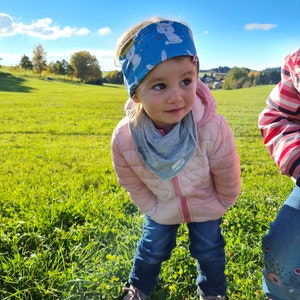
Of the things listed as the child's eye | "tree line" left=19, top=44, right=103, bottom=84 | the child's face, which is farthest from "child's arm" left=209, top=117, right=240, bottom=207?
"tree line" left=19, top=44, right=103, bottom=84

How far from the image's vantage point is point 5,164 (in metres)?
5.43

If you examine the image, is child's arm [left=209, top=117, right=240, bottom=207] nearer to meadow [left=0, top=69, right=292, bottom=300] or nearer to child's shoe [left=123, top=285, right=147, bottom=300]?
meadow [left=0, top=69, right=292, bottom=300]

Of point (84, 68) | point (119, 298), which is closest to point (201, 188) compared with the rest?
point (119, 298)

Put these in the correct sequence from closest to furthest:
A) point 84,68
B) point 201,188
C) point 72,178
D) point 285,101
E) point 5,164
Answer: point 285,101 → point 201,188 → point 72,178 → point 5,164 → point 84,68

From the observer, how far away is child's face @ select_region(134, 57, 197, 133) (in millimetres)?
1761

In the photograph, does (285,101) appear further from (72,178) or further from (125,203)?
(72,178)

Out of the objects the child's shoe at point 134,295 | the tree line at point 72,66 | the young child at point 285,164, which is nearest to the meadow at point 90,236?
the child's shoe at point 134,295

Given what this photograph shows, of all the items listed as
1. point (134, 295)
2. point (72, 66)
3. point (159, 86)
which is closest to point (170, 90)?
point (159, 86)

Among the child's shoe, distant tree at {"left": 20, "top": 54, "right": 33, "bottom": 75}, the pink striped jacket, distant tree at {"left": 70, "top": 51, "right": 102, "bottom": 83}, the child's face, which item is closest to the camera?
the pink striped jacket

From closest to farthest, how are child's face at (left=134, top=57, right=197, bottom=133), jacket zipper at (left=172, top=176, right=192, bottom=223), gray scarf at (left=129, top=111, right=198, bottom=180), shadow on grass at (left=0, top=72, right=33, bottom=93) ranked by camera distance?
1. child's face at (left=134, top=57, right=197, bottom=133)
2. gray scarf at (left=129, top=111, right=198, bottom=180)
3. jacket zipper at (left=172, top=176, right=192, bottom=223)
4. shadow on grass at (left=0, top=72, right=33, bottom=93)

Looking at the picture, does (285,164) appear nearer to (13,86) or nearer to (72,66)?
(13,86)

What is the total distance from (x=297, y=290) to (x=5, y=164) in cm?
459

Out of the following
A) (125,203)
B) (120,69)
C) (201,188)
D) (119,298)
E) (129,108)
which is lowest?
(119,298)

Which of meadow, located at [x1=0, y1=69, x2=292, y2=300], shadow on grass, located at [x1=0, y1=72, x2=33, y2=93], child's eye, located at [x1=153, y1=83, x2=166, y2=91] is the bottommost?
shadow on grass, located at [x1=0, y1=72, x2=33, y2=93]
